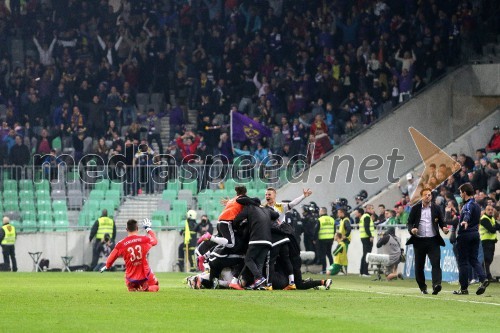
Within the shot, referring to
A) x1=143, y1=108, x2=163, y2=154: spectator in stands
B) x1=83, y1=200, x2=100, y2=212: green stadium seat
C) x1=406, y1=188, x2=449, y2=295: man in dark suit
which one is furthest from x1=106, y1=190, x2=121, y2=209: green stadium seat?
x1=406, y1=188, x2=449, y2=295: man in dark suit

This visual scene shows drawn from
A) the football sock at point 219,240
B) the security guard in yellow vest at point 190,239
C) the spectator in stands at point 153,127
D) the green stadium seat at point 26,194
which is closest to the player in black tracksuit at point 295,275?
the football sock at point 219,240

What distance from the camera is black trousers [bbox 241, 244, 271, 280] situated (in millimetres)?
22844

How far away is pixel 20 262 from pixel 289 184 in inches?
350

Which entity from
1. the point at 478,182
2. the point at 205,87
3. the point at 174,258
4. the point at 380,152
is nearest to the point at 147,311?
the point at 478,182

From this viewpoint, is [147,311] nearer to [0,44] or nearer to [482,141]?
[482,141]

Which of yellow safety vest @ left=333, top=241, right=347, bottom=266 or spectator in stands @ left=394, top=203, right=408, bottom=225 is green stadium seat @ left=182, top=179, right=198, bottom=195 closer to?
yellow safety vest @ left=333, top=241, right=347, bottom=266

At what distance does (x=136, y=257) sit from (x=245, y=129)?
66.3ft

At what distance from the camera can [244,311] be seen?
17844 mm

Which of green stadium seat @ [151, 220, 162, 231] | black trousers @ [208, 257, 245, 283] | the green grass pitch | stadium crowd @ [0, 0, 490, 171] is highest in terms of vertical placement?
stadium crowd @ [0, 0, 490, 171]

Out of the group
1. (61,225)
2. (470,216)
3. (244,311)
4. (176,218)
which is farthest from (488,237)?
(61,225)

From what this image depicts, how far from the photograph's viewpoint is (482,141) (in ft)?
132

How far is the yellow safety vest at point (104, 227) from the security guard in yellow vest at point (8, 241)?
2.57 meters

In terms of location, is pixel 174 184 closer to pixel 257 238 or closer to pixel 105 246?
pixel 105 246

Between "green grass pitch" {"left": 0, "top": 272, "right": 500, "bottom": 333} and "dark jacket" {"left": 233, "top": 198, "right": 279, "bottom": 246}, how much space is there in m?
0.98
